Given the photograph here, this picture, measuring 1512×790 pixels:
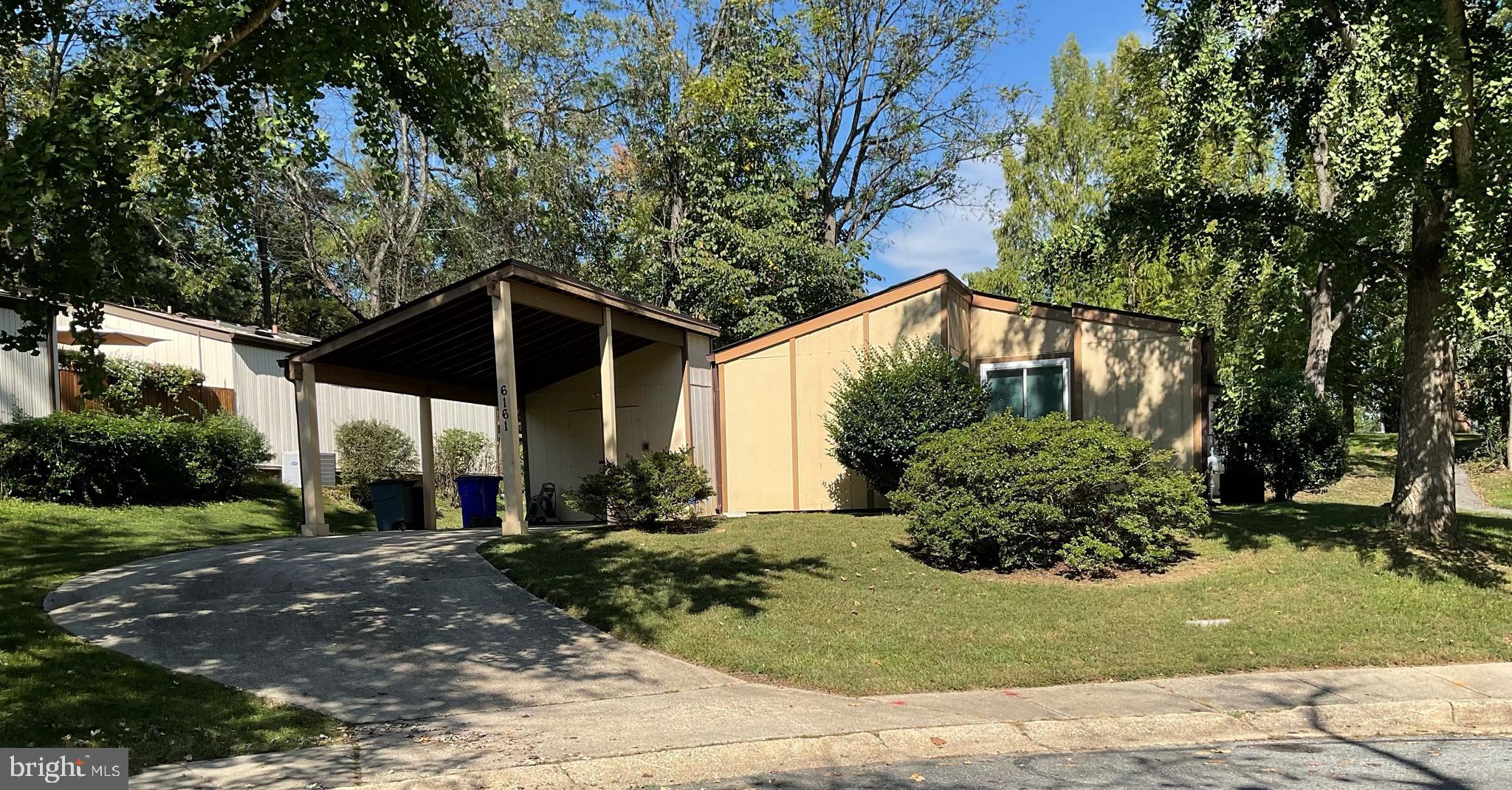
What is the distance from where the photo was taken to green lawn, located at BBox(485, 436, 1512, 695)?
7.42 meters

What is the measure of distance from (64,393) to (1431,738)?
21.1m

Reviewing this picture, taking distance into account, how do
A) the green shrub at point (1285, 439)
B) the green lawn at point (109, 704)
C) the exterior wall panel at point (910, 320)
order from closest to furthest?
the green lawn at point (109, 704) → the exterior wall panel at point (910, 320) → the green shrub at point (1285, 439)

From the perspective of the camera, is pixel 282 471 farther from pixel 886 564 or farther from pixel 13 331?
pixel 886 564

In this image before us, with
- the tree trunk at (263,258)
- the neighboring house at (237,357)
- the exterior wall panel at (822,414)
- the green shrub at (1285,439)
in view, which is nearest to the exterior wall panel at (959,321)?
the exterior wall panel at (822,414)

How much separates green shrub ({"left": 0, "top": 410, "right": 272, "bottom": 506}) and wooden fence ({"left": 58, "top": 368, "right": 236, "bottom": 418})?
58.1 inches

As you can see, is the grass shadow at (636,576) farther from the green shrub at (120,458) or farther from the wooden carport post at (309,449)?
the green shrub at (120,458)

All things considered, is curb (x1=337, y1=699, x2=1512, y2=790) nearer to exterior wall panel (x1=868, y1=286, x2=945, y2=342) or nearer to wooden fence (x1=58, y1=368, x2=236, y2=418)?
exterior wall panel (x1=868, y1=286, x2=945, y2=342)

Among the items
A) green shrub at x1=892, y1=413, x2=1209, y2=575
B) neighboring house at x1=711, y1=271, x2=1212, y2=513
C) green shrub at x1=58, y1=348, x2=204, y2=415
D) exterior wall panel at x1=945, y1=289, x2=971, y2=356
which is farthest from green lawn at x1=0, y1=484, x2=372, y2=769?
exterior wall panel at x1=945, y1=289, x2=971, y2=356

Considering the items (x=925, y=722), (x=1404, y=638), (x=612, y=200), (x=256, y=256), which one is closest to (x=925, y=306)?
(x=1404, y=638)

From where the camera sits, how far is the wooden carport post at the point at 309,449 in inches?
515

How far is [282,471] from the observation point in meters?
20.8

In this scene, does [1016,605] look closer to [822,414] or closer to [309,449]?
[822,414]

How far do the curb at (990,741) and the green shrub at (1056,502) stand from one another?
3.51 metres

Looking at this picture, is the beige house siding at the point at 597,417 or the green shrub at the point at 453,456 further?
the green shrub at the point at 453,456
